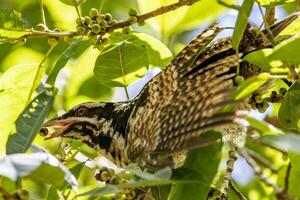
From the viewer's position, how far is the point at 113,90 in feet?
11.8

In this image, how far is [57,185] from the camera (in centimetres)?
221

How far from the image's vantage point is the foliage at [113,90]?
6.97 feet

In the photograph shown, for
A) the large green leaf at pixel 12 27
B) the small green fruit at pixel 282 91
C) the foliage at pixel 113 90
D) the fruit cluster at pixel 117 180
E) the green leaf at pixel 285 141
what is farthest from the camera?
the small green fruit at pixel 282 91

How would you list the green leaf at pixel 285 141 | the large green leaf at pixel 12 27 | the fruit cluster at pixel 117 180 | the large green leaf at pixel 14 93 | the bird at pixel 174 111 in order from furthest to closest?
1. the large green leaf at pixel 12 27
2. the large green leaf at pixel 14 93
3. the fruit cluster at pixel 117 180
4. the bird at pixel 174 111
5. the green leaf at pixel 285 141

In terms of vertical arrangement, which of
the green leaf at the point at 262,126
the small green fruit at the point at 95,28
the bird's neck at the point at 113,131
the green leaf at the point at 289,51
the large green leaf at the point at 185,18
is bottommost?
the bird's neck at the point at 113,131

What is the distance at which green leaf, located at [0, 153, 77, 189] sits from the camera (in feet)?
6.23

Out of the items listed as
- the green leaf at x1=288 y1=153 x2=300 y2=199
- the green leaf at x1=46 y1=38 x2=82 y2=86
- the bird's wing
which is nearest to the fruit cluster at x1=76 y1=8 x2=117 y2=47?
the green leaf at x1=46 y1=38 x2=82 y2=86

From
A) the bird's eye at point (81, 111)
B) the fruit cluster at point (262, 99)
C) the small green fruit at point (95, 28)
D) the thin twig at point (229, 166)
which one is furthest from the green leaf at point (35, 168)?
the bird's eye at point (81, 111)

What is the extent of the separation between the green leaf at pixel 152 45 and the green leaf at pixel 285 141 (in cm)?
113

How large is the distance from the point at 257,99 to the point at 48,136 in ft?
3.12

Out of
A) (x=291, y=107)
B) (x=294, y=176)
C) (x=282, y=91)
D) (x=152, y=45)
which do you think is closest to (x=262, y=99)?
(x=291, y=107)

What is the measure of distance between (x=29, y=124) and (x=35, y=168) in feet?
1.09

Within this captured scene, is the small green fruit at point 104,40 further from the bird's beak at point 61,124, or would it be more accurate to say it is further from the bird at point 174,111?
the bird's beak at point 61,124

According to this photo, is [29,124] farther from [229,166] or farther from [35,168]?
[229,166]
